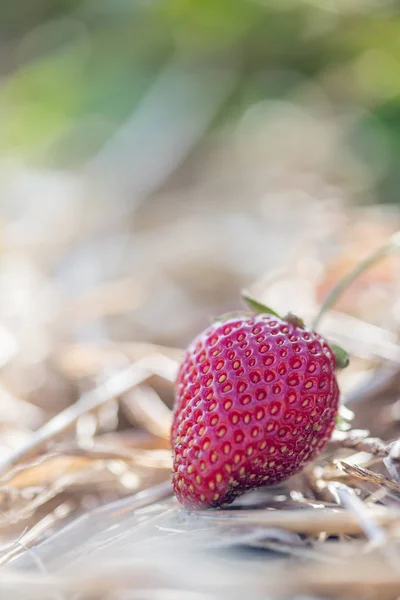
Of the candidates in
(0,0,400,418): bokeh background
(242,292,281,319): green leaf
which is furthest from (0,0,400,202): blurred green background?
(242,292,281,319): green leaf

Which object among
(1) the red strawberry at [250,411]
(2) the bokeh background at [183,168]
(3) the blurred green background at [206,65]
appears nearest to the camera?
(1) the red strawberry at [250,411]

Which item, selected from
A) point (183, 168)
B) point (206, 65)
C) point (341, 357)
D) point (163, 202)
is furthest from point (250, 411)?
point (206, 65)

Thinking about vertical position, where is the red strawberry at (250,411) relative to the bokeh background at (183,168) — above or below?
below

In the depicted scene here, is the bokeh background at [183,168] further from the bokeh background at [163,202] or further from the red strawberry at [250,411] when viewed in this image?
the red strawberry at [250,411]

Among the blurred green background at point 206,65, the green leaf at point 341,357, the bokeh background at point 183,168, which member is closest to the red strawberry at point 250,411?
the green leaf at point 341,357

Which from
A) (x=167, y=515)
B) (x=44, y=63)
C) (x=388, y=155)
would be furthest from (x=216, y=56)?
(x=167, y=515)

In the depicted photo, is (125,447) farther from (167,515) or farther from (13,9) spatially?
(13,9)

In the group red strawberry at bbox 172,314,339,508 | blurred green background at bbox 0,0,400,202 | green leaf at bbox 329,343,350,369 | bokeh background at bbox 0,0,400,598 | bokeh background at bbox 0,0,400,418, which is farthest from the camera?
blurred green background at bbox 0,0,400,202

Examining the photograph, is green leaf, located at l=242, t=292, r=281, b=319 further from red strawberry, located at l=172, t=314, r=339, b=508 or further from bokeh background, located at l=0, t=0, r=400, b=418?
bokeh background, located at l=0, t=0, r=400, b=418
